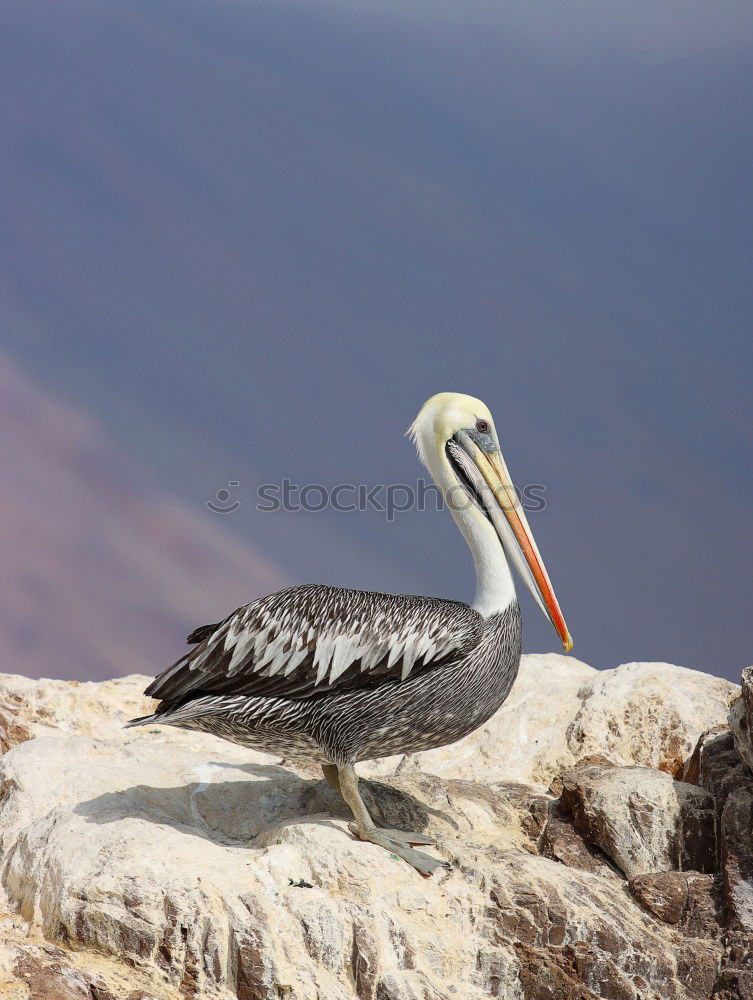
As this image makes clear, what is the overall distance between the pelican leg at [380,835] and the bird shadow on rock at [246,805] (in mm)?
388

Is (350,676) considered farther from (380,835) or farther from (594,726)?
(594,726)

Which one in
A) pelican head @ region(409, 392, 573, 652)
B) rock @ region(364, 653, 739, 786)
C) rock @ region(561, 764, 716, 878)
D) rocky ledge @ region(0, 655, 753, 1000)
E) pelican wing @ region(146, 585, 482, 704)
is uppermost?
pelican head @ region(409, 392, 573, 652)

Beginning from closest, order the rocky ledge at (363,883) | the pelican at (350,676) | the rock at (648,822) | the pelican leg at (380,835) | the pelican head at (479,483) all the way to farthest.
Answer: the rocky ledge at (363,883) < the pelican leg at (380,835) < the pelican at (350,676) < the rock at (648,822) < the pelican head at (479,483)

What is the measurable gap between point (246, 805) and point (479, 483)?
9.47 ft

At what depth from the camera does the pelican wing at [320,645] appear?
21.2 feet

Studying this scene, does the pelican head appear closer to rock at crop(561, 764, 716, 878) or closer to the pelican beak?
the pelican beak

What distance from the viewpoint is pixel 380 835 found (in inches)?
246

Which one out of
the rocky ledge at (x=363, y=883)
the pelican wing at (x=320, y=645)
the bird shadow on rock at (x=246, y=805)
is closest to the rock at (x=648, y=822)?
the rocky ledge at (x=363, y=883)

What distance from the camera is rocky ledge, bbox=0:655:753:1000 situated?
5.42 meters

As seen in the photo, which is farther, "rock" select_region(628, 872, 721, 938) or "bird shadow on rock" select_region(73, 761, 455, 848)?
"bird shadow on rock" select_region(73, 761, 455, 848)

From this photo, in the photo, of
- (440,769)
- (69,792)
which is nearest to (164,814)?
(69,792)

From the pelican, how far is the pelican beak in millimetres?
321

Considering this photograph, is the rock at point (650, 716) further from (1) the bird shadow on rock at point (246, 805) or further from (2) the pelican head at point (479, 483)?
(1) the bird shadow on rock at point (246, 805)

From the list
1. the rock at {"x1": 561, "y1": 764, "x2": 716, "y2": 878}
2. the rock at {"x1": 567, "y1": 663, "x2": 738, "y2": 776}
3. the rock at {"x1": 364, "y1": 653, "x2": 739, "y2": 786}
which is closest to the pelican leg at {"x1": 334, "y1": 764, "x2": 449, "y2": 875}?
the rock at {"x1": 561, "y1": 764, "x2": 716, "y2": 878}
